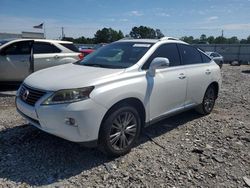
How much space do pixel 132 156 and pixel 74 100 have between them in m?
1.28

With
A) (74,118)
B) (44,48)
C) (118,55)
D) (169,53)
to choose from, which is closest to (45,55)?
(44,48)

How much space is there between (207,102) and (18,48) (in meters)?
A: 5.50

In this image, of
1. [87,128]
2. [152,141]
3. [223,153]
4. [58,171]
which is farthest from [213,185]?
[58,171]

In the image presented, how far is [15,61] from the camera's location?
759 cm

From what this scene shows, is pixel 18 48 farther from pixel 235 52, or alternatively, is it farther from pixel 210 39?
pixel 210 39

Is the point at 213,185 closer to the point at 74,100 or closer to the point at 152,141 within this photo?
the point at 152,141

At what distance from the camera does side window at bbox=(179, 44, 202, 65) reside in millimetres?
5127

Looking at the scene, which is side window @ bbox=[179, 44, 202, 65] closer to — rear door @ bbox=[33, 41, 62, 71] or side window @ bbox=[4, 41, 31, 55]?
rear door @ bbox=[33, 41, 62, 71]

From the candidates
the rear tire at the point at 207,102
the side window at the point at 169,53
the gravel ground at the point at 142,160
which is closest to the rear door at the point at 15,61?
the gravel ground at the point at 142,160

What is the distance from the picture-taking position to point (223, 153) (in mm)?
4129

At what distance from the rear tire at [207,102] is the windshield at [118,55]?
6.70 feet

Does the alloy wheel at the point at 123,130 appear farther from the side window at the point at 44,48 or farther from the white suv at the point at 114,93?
the side window at the point at 44,48

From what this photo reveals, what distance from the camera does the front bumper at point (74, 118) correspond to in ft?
10.4

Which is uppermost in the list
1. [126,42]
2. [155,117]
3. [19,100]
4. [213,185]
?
[126,42]
